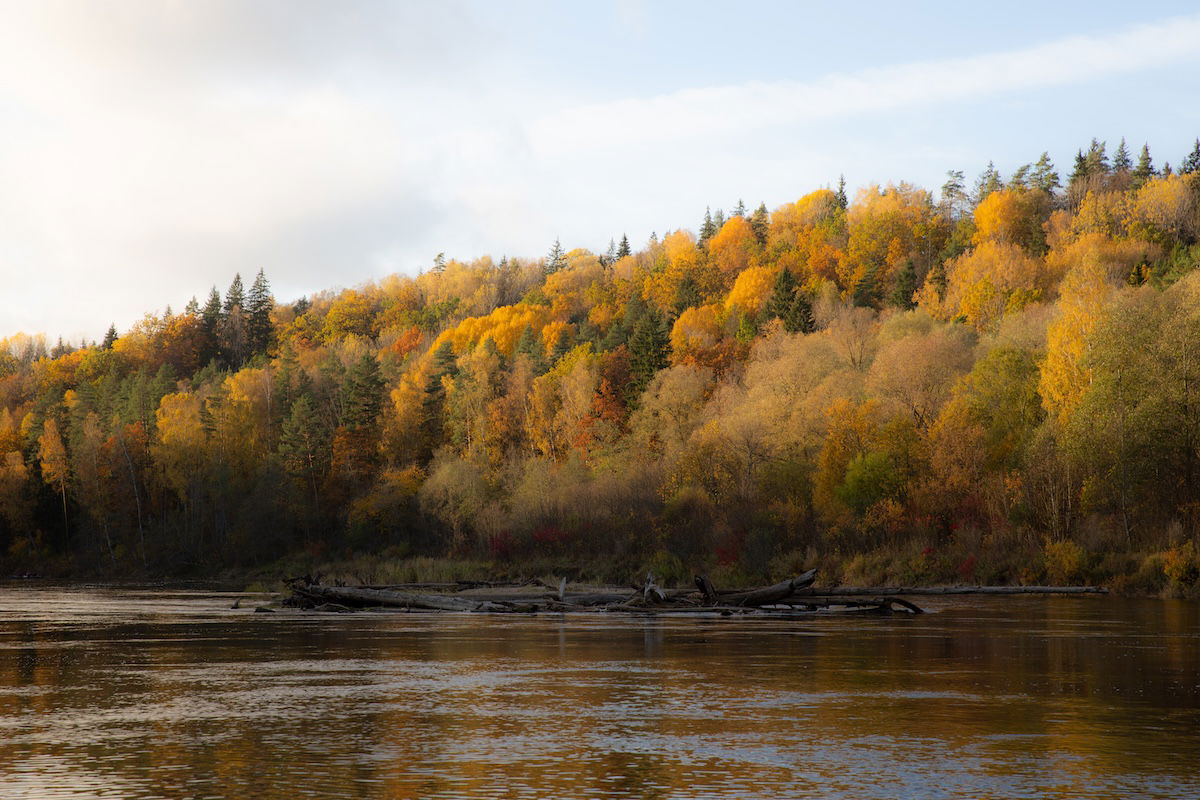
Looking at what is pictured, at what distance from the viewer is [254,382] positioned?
137 m

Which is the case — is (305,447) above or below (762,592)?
above

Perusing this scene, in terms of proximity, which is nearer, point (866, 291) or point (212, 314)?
point (866, 291)

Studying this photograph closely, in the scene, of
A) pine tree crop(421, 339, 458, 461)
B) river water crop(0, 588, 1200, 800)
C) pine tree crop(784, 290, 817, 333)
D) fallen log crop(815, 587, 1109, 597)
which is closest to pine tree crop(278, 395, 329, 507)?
pine tree crop(421, 339, 458, 461)

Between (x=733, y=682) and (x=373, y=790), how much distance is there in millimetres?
10544

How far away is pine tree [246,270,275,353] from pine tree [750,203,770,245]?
78.6 m

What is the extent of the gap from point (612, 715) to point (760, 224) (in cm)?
17367

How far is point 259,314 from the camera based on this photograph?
188625 millimetres

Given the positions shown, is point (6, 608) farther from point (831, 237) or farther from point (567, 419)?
point (831, 237)

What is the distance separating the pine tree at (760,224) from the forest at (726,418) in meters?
1.97

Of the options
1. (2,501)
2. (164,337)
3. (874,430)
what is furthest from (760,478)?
(164,337)

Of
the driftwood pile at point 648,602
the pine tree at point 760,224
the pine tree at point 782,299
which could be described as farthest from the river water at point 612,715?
the pine tree at point 760,224

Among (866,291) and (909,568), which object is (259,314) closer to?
(866,291)

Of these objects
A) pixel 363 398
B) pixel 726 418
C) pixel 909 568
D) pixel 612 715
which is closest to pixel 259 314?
pixel 363 398

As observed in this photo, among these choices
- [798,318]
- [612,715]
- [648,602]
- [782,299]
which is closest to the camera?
[612,715]
